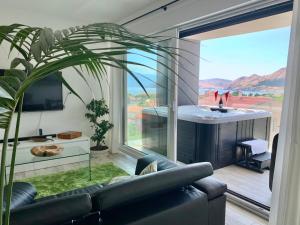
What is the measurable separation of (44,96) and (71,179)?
1.59m

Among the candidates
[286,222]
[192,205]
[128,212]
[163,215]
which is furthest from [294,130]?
[128,212]

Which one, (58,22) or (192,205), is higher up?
(58,22)

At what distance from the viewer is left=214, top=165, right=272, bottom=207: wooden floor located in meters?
2.59

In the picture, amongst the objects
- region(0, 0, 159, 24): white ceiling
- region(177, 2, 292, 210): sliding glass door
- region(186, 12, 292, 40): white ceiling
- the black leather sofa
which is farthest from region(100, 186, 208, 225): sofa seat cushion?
region(0, 0, 159, 24): white ceiling

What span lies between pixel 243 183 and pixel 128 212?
2.17m

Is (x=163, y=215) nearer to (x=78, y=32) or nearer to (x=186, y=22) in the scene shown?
(x=78, y=32)

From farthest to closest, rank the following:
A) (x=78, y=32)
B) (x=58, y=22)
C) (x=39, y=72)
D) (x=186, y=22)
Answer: (x=58, y=22)
(x=186, y=22)
(x=78, y=32)
(x=39, y=72)

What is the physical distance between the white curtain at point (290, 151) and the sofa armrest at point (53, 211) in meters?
1.45

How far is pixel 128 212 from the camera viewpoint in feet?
4.02

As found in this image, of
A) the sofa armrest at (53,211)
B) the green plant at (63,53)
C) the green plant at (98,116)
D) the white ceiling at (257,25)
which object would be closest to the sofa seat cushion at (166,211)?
the sofa armrest at (53,211)

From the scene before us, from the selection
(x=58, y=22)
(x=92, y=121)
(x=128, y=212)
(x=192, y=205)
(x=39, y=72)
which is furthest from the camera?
(x=92, y=121)

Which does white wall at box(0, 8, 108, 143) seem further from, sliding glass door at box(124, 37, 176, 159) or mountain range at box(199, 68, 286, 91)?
mountain range at box(199, 68, 286, 91)

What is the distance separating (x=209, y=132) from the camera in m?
3.24

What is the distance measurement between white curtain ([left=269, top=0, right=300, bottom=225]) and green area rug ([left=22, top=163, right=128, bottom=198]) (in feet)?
6.37
